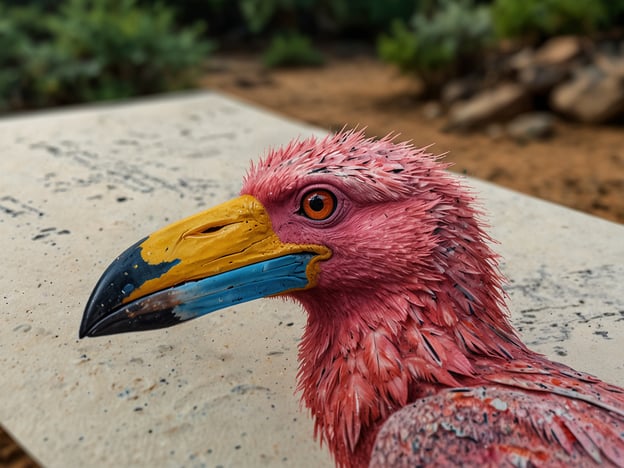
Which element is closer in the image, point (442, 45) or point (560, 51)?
point (560, 51)

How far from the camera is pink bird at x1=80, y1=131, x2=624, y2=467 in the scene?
4.65 feet

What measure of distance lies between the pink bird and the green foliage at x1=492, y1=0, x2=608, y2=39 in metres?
6.36

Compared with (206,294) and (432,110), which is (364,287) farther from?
(432,110)

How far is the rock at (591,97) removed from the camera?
6543 millimetres

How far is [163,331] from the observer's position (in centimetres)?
220

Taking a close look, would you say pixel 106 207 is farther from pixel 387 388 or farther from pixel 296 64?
pixel 296 64

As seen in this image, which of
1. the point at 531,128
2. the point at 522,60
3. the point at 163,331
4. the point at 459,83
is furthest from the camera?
the point at 459,83

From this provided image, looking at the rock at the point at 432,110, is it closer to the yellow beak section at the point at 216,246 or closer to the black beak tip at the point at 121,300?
the yellow beak section at the point at 216,246

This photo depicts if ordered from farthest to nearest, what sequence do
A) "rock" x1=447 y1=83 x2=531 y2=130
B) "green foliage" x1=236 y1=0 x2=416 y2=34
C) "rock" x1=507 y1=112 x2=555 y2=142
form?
"green foliage" x1=236 y1=0 x2=416 y2=34, "rock" x1=447 y1=83 x2=531 y2=130, "rock" x1=507 y1=112 x2=555 y2=142

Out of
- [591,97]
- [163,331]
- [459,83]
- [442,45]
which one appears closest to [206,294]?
[163,331]

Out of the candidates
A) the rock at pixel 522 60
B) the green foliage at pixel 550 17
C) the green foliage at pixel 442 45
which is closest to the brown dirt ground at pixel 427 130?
the green foliage at pixel 442 45

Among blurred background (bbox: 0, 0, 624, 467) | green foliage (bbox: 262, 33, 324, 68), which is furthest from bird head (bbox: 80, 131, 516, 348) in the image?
green foliage (bbox: 262, 33, 324, 68)

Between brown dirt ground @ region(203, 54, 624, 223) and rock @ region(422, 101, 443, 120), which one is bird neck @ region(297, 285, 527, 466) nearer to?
brown dirt ground @ region(203, 54, 624, 223)

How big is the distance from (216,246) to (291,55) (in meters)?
9.65
